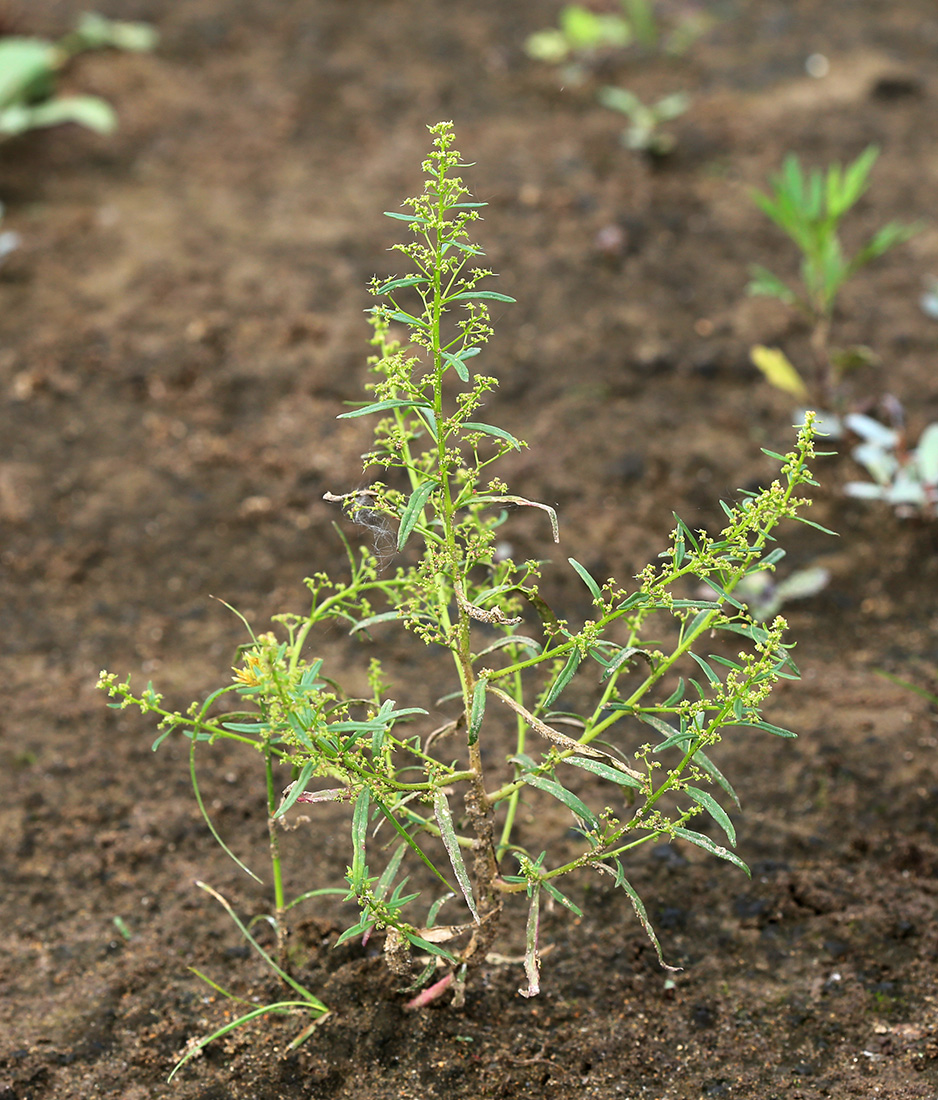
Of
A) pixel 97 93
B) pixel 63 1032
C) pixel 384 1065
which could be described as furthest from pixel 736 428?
pixel 97 93

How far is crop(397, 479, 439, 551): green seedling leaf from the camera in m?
1.46

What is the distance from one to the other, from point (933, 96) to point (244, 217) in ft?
10.0

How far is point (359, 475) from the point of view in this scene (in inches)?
130

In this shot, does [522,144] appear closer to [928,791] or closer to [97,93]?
[97,93]

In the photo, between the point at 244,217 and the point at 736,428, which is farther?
the point at 244,217

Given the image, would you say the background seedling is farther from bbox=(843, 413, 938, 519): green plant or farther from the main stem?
the main stem

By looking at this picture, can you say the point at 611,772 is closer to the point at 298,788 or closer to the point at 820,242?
the point at 298,788

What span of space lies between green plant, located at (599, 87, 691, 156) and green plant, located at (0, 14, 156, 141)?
2151mm

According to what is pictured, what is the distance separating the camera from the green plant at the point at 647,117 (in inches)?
175

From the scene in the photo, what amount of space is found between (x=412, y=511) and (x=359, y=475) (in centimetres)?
185

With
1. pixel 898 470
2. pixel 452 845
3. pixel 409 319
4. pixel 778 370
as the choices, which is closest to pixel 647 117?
pixel 778 370

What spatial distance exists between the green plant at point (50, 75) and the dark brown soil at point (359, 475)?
0.12 metres

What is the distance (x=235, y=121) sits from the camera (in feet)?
16.0

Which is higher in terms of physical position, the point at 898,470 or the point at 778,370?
the point at 778,370
